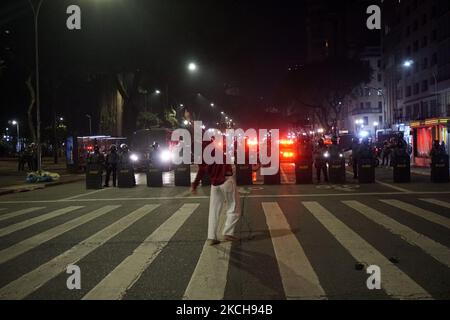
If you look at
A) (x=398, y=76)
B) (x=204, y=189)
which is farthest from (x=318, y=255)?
(x=398, y=76)

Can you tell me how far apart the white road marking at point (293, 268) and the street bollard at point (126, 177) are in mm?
11569

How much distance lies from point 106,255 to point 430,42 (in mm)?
55879

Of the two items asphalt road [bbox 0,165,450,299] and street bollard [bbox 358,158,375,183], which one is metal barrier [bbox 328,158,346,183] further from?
asphalt road [bbox 0,165,450,299]

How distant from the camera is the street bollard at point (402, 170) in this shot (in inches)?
797

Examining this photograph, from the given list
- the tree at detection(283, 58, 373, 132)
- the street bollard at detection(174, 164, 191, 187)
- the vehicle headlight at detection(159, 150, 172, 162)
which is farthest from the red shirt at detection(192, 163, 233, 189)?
the tree at detection(283, 58, 373, 132)

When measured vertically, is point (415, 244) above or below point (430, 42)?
below

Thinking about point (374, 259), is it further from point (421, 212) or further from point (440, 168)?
point (440, 168)

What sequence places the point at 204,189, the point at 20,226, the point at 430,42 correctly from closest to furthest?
the point at 20,226 < the point at 204,189 < the point at 430,42

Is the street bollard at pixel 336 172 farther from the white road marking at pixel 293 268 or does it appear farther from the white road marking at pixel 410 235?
the white road marking at pixel 293 268

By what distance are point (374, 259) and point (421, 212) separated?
5194mm

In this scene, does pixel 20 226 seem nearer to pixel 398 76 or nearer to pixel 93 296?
pixel 93 296

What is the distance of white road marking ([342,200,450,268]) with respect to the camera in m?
7.93

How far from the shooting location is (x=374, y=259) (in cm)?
769
